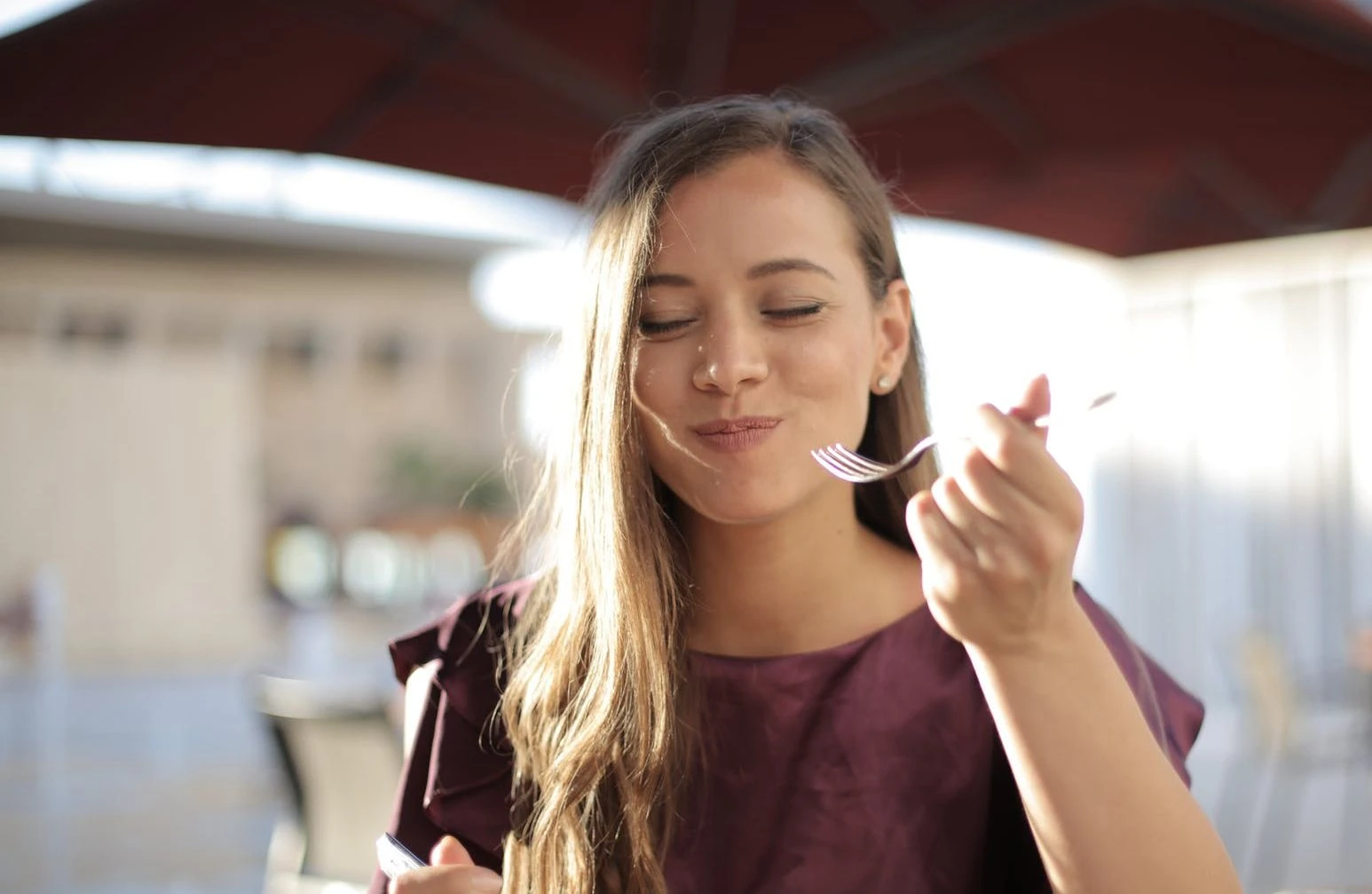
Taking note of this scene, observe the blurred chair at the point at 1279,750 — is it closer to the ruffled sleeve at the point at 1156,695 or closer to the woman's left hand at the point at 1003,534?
the ruffled sleeve at the point at 1156,695

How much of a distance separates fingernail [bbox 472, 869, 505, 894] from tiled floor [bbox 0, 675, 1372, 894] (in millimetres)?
4237

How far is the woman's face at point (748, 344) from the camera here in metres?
1.36

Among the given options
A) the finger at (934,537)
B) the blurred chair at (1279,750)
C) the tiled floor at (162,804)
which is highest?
the finger at (934,537)

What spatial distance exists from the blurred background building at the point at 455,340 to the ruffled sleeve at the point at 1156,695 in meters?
0.27

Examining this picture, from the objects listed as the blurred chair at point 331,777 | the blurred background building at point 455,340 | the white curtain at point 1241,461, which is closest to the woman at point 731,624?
the blurred background building at point 455,340

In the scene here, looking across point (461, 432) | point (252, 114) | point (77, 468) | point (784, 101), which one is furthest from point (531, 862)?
point (461, 432)

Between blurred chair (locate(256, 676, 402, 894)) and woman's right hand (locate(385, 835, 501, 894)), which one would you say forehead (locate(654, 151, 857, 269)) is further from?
blurred chair (locate(256, 676, 402, 894))

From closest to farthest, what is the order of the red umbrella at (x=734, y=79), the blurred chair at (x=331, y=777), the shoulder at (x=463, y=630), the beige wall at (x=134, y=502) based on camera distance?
the shoulder at (x=463, y=630) → the red umbrella at (x=734, y=79) → the blurred chair at (x=331, y=777) → the beige wall at (x=134, y=502)

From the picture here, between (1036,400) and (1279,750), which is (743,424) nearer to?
(1036,400)

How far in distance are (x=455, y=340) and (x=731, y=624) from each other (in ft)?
77.0

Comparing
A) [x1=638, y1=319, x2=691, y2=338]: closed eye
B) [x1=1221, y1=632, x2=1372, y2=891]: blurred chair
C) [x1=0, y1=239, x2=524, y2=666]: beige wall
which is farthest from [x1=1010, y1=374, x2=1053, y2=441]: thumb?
[x1=0, y1=239, x2=524, y2=666]: beige wall

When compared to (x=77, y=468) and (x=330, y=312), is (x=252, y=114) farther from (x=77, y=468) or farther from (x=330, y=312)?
(x=330, y=312)

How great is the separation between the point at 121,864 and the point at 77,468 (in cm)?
1530

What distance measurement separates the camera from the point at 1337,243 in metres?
8.91
